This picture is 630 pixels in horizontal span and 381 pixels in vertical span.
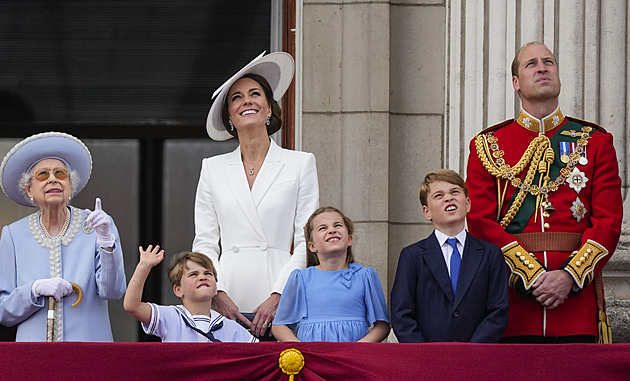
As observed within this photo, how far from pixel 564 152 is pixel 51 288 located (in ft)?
7.45

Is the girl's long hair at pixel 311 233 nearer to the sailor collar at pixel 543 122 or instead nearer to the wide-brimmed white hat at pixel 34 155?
the sailor collar at pixel 543 122

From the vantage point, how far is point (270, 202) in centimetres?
553

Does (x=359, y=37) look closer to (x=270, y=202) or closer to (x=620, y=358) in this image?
(x=270, y=202)

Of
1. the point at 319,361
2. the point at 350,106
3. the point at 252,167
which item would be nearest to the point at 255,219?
the point at 252,167

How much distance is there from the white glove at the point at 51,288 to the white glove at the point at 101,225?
229mm

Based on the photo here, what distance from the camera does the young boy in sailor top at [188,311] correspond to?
5.00 metres

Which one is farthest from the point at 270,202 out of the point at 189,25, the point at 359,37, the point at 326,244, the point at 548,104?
the point at 189,25

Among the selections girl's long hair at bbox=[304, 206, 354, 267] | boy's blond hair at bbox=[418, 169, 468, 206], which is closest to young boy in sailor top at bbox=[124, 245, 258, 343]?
girl's long hair at bbox=[304, 206, 354, 267]

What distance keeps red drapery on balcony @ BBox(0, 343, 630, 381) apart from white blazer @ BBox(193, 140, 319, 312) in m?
0.85

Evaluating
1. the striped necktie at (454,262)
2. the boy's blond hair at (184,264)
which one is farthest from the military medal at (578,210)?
the boy's blond hair at (184,264)

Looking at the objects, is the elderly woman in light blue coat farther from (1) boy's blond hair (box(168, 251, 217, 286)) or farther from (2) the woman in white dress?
(2) the woman in white dress

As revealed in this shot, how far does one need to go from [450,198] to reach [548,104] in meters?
0.67

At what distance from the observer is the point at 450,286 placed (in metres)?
4.94

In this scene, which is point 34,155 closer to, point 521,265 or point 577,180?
point 521,265
